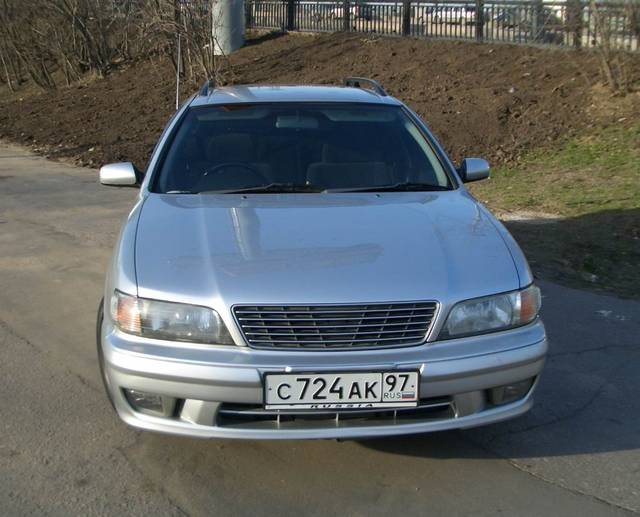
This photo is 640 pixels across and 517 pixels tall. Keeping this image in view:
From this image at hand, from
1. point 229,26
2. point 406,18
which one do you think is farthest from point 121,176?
point 229,26

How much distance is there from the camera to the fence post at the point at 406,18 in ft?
59.9

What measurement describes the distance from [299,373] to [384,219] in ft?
3.77

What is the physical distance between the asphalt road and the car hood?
31.6 inches

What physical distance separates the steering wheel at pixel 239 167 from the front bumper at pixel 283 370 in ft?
5.02

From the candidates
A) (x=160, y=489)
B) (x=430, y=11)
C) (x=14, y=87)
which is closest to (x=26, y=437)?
(x=160, y=489)

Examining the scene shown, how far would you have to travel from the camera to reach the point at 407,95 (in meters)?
14.8

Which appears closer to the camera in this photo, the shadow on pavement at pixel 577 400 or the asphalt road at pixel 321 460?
the asphalt road at pixel 321 460

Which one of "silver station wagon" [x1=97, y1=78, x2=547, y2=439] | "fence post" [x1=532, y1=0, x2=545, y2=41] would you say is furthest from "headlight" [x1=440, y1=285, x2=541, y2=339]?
"fence post" [x1=532, y1=0, x2=545, y2=41]

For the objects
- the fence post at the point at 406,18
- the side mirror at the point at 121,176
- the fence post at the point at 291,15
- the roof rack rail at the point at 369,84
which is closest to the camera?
the side mirror at the point at 121,176

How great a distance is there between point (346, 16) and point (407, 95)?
634cm

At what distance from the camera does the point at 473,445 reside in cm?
397

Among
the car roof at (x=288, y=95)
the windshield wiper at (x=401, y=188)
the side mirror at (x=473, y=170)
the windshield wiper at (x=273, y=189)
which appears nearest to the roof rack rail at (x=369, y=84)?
the car roof at (x=288, y=95)

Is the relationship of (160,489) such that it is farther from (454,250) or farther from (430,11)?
(430,11)

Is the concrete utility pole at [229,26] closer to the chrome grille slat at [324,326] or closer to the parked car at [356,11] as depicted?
the parked car at [356,11]
